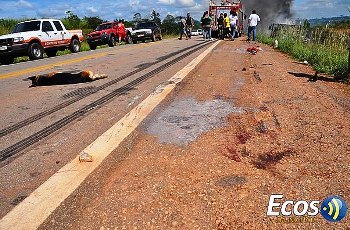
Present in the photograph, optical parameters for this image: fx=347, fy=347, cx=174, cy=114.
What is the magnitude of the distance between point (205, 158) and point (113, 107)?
228cm

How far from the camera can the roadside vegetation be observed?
784cm

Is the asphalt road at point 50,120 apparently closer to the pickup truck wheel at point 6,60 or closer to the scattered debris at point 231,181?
the scattered debris at point 231,181

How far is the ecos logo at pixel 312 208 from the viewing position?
2.07 m

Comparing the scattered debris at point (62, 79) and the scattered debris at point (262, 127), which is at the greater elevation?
the scattered debris at point (62, 79)

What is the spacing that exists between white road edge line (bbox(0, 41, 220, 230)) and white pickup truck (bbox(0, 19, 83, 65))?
45.1 ft

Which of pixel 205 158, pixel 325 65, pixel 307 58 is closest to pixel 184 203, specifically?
pixel 205 158

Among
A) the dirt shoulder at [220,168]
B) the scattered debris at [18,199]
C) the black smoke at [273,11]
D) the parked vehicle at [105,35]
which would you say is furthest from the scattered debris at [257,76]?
the black smoke at [273,11]

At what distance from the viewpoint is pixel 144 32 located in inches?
1072

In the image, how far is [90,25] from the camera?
45.9 meters

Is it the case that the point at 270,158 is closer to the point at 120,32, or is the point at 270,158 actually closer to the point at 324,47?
the point at 324,47

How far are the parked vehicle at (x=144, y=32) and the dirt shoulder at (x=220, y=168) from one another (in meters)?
23.4

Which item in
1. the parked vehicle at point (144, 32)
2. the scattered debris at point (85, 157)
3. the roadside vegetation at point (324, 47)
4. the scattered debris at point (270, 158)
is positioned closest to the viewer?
the scattered debris at point (270, 158)

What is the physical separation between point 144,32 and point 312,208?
26.3 m

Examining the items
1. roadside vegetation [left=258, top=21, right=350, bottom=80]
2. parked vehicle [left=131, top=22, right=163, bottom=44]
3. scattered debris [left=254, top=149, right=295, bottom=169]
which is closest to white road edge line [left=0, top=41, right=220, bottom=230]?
scattered debris [left=254, top=149, right=295, bottom=169]
